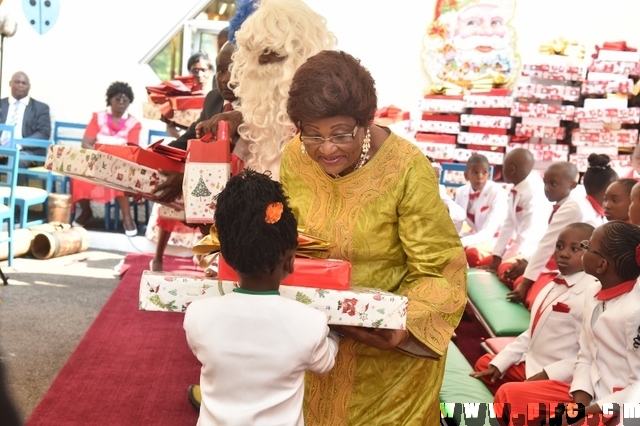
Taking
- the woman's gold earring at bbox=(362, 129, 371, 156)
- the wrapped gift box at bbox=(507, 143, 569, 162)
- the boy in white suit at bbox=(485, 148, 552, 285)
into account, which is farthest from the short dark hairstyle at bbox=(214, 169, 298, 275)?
the wrapped gift box at bbox=(507, 143, 569, 162)

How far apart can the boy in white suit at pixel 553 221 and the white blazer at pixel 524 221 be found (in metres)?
0.57

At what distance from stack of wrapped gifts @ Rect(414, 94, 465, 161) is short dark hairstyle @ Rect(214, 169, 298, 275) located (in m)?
8.11

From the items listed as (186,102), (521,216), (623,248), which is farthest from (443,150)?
(623,248)


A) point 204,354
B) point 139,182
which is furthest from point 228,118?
point 204,354

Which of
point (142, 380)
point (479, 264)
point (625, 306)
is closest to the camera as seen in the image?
point (625, 306)

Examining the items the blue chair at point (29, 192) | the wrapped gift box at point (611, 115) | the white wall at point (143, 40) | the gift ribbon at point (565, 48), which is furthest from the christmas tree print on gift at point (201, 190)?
the white wall at point (143, 40)

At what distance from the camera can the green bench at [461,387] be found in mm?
3695

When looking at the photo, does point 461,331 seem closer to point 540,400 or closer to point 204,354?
point 540,400

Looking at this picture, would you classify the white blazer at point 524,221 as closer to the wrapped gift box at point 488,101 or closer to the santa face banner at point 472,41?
the wrapped gift box at point 488,101

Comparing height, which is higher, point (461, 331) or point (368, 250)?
point (368, 250)

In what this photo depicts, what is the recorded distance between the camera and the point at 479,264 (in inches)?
266

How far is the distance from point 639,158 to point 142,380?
3.41 metres

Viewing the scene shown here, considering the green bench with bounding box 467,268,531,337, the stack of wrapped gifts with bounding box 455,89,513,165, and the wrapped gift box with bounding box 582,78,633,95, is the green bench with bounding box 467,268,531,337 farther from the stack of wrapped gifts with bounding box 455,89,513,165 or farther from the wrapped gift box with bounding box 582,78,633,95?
A: the wrapped gift box with bounding box 582,78,633,95

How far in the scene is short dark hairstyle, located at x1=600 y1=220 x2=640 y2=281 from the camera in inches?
→ 125
